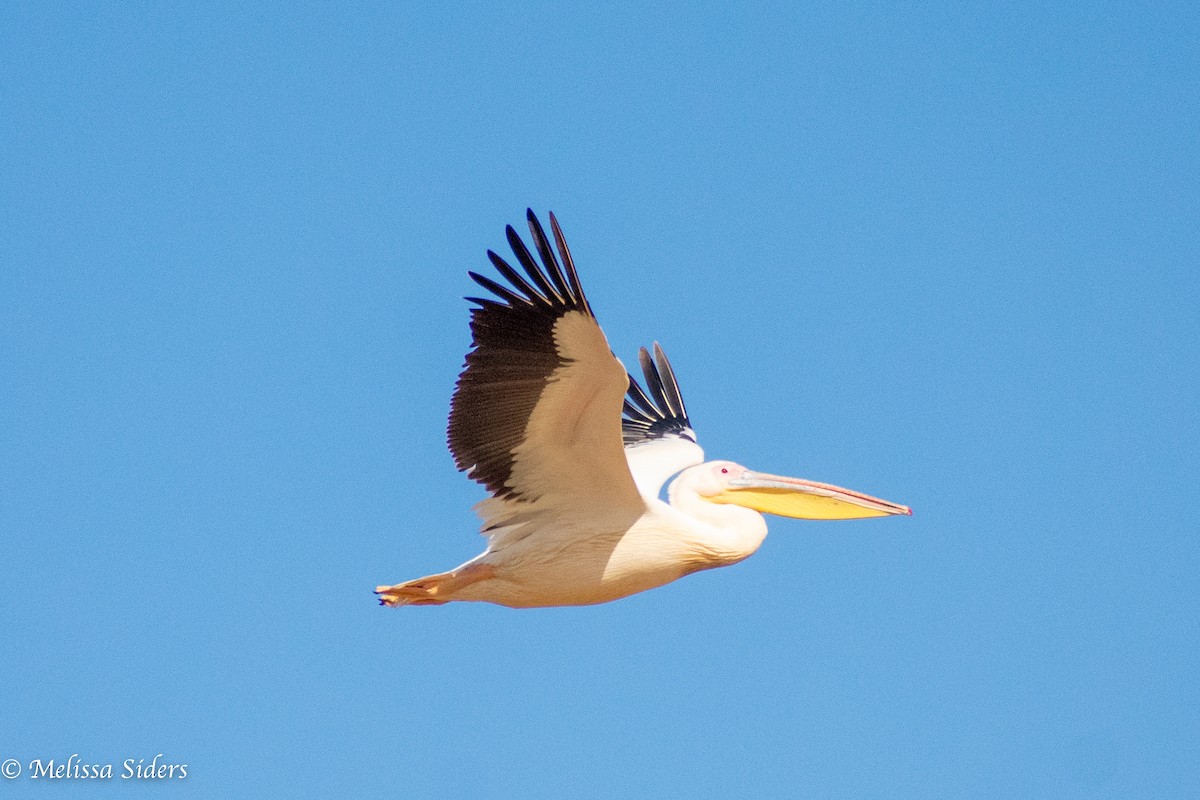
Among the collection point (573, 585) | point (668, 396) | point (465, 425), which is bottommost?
point (573, 585)

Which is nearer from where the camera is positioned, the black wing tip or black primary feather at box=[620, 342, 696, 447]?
the black wing tip

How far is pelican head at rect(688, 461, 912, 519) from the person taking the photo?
11.6m

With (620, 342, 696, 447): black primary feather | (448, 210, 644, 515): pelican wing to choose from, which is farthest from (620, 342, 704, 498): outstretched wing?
(448, 210, 644, 515): pelican wing

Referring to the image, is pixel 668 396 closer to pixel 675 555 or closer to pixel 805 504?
pixel 805 504

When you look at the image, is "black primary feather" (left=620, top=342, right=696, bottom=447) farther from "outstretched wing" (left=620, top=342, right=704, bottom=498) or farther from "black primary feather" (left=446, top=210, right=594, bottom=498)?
"black primary feather" (left=446, top=210, right=594, bottom=498)

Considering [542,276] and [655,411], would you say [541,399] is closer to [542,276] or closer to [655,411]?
[542,276]

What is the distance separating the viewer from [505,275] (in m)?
9.34

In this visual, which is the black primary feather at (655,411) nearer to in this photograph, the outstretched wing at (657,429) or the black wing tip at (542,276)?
the outstretched wing at (657,429)

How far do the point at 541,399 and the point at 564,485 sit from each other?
0.78m

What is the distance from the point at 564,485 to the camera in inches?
407

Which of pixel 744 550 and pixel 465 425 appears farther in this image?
pixel 744 550

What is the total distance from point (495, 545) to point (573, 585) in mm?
557

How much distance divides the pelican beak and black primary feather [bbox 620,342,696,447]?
1.29 m

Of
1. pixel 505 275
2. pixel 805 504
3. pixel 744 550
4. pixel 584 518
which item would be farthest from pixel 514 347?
pixel 805 504
